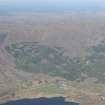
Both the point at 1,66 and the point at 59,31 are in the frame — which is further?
the point at 59,31

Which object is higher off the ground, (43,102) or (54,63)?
(54,63)

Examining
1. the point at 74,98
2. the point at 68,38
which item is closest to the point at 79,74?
the point at 74,98

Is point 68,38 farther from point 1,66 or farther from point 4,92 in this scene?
point 4,92

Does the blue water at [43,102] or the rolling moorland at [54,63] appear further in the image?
the rolling moorland at [54,63]

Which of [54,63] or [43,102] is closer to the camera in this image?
[43,102]

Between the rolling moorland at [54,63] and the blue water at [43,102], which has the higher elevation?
the rolling moorland at [54,63]

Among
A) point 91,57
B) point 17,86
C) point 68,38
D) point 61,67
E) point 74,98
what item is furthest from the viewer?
point 68,38

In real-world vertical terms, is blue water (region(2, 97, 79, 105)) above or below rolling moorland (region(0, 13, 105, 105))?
below

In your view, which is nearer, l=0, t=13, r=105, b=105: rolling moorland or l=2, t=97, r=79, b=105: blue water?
l=2, t=97, r=79, b=105: blue water
